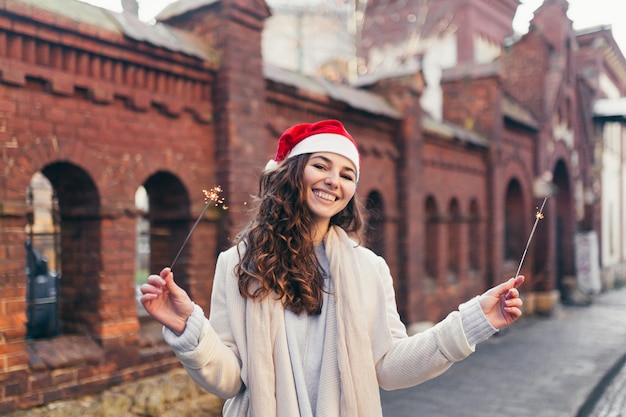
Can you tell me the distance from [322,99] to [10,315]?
446 centimetres

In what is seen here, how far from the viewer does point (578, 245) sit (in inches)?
682

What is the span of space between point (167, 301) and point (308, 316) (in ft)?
1.74

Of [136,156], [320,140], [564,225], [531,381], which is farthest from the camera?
[564,225]

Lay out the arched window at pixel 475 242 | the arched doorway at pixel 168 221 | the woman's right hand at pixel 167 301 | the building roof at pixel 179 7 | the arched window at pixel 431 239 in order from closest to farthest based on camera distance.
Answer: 1. the woman's right hand at pixel 167 301
2. the arched doorway at pixel 168 221
3. the building roof at pixel 179 7
4. the arched window at pixel 431 239
5. the arched window at pixel 475 242

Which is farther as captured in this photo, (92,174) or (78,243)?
(78,243)

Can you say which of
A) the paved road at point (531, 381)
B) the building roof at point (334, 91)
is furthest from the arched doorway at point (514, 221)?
the building roof at point (334, 91)

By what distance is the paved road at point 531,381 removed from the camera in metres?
6.65

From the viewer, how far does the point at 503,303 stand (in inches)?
80.7

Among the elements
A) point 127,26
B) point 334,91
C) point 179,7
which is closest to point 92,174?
point 127,26

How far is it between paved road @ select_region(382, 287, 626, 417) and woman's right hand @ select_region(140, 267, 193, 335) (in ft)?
16.2

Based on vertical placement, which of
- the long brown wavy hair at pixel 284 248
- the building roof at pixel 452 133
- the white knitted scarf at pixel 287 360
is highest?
the building roof at pixel 452 133

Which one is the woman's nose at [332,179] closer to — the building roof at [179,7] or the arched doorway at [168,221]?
the arched doorway at [168,221]

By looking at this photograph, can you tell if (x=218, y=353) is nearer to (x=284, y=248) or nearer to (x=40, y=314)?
(x=284, y=248)

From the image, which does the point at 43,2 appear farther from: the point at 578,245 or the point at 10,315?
the point at 578,245
